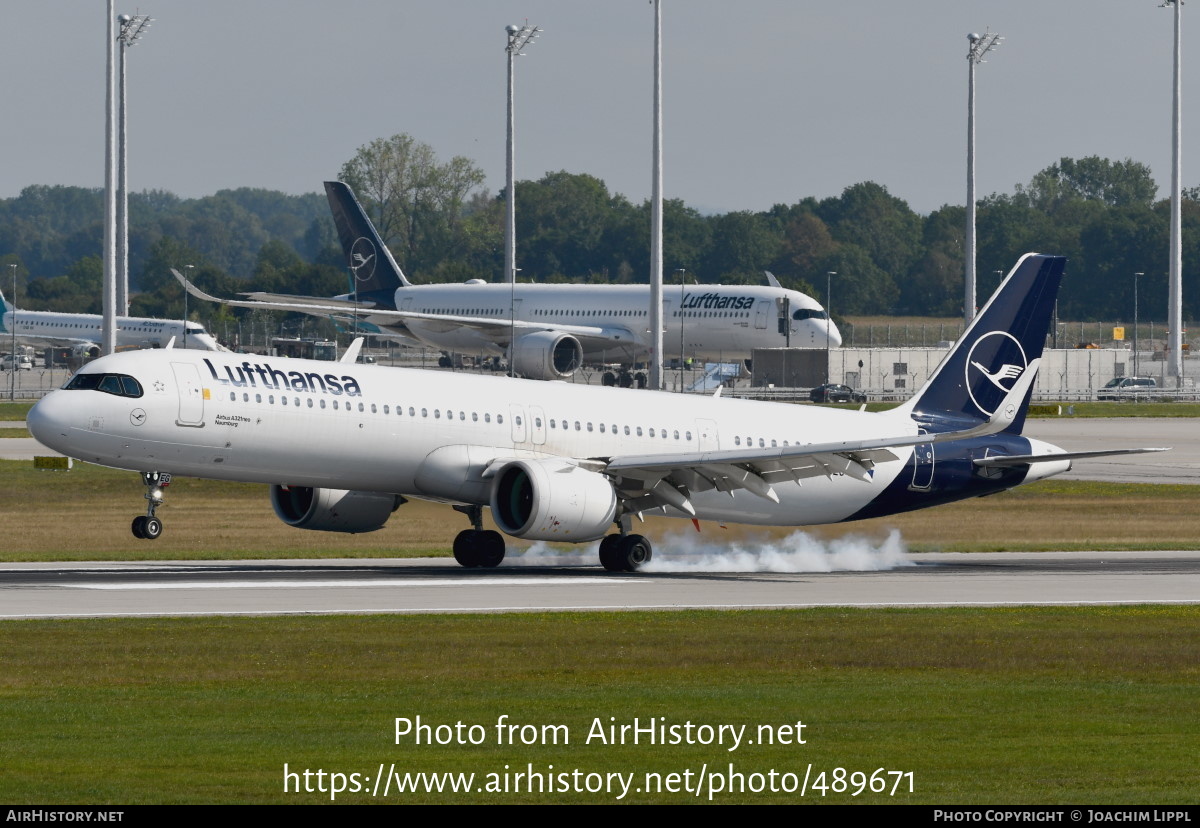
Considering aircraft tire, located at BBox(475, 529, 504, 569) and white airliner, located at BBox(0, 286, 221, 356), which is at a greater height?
white airliner, located at BBox(0, 286, 221, 356)

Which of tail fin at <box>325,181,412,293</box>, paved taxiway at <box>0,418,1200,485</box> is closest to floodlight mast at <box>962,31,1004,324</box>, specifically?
paved taxiway at <box>0,418,1200,485</box>

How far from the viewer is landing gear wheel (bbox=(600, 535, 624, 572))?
4144 cm

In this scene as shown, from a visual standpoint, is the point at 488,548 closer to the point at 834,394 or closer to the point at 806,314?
the point at 806,314

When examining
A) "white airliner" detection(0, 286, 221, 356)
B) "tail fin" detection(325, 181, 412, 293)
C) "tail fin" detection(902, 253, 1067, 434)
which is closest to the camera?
"tail fin" detection(902, 253, 1067, 434)

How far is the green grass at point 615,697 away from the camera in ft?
59.4

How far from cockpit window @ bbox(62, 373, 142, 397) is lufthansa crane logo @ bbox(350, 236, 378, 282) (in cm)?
8299

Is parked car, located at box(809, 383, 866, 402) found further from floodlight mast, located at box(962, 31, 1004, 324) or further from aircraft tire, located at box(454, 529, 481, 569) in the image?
aircraft tire, located at box(454, 529, 481, 569)

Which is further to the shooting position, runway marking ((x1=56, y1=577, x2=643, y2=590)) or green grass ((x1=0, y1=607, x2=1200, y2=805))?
runway marking ((x1=56, y1=577, x2=643, y2=590))

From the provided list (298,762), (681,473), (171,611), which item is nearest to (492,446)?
(681,473)

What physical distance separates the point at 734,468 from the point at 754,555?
18.7ft

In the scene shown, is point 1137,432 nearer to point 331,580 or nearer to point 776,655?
point 331,580

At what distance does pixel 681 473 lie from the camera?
41.0 meters

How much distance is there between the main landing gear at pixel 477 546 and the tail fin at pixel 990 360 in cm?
1146

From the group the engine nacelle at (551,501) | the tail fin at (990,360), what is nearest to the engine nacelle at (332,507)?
the engine nacelle at (551,501)
